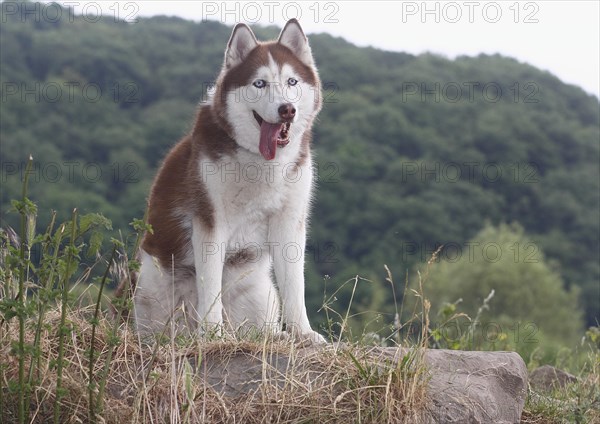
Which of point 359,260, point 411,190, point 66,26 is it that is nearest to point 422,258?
point 359,260

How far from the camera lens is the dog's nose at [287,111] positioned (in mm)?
6445

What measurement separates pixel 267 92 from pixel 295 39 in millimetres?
531

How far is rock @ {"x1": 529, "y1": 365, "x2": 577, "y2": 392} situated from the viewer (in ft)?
22.2

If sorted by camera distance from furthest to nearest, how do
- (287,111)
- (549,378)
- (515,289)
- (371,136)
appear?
(371,136) < (515,289) < (549,378) < (287,111)

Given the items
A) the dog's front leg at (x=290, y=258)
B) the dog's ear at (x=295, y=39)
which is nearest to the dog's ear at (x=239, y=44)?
the dog's ear at (x=295, y=39)

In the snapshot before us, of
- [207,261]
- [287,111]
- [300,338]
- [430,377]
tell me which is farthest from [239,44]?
[430,377]

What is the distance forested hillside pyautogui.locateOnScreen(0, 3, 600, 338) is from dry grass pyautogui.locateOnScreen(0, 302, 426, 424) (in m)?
41.5

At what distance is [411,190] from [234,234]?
59.0 m

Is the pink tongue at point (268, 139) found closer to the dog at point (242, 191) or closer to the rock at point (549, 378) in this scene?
the dog at point (242, 191)

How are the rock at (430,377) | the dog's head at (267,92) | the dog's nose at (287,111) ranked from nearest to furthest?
the rock at (430,377)
the dog's nose at (287,111)
the dog's head at (267,92)

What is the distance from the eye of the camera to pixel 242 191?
654 centimetres

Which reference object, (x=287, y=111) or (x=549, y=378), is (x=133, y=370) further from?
(x=549, y=378)

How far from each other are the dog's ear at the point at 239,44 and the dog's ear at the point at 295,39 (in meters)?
0.23

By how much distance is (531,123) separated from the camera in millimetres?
71500
